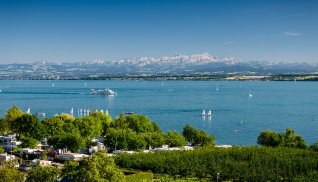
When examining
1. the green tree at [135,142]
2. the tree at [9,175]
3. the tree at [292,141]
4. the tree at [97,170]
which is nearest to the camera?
the tree at [97,170]

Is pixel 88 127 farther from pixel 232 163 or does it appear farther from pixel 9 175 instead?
pixel 9 175

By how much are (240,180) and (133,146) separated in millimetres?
9440

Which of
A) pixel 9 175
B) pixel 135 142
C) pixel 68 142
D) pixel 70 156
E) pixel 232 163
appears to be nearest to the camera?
pixel 9 175

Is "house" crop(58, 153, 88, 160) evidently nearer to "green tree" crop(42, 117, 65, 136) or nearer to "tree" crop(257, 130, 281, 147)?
"green tree" crop(42, 117, 65, 136)

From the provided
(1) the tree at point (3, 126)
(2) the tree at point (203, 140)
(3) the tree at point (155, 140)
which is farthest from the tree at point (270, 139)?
(1) the tree at point (3, 126)

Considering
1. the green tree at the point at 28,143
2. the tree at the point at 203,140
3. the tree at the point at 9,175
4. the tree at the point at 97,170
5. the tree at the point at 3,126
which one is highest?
the tree at the point at 97,170

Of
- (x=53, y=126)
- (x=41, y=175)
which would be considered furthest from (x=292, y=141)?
(x=41, y=175)

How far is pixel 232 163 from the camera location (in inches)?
936

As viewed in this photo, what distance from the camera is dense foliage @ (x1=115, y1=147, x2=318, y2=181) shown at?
22.7 m

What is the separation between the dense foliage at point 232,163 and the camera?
74.3 ft

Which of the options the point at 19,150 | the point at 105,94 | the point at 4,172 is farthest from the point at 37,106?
the point at 4,172

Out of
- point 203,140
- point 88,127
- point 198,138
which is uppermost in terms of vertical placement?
point 88,127

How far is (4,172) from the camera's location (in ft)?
54.6

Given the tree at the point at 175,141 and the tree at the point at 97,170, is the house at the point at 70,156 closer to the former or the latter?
the tree at the point at 175,141
